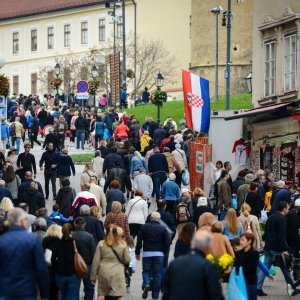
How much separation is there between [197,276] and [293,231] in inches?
420

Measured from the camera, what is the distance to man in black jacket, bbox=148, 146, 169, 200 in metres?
39.0

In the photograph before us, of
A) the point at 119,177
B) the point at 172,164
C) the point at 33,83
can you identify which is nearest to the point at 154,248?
the point at 119,177

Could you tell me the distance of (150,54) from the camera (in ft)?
331

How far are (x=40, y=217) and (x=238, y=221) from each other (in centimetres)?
340

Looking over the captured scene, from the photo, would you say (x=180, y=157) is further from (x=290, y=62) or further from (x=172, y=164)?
(x=290, y=62)

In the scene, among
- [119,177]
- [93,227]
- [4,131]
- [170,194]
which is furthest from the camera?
[4,131]

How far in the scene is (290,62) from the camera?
42656mm

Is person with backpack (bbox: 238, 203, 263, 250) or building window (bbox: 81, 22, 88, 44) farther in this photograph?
building window (bbox: 81, 22, 88, 44)

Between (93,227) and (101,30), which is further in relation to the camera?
(101,30)

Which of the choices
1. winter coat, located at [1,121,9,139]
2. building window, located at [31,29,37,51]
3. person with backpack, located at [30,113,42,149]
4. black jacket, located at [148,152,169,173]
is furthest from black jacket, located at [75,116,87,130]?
building window, located at [31,29,37,51]

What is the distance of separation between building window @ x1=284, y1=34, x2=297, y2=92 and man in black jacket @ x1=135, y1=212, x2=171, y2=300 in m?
17.6

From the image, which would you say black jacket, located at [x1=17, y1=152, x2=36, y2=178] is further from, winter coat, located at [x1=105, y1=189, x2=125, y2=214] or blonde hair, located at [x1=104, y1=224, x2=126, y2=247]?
blonde hair, located at [x1=104, y1=224, x2=126, y2=247]

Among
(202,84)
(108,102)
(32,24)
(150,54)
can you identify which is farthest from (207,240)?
(32,24)

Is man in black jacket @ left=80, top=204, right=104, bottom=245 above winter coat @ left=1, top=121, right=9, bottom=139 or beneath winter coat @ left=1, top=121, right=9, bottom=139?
beneath
